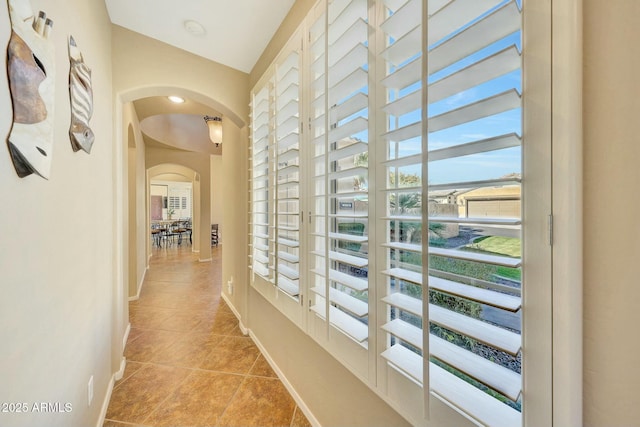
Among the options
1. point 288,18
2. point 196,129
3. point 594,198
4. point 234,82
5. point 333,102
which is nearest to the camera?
point 594,198

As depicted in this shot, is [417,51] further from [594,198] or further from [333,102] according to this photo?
[594,198]

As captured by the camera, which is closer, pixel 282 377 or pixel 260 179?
pixel 282 377

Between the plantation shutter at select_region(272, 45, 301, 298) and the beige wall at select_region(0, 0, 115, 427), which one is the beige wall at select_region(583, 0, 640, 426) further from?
the beige wall at select_region(0, 0, 115, 427)

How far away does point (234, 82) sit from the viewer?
2492 mm

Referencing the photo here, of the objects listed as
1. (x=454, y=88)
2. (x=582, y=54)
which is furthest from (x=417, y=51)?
(x=582, y=54)

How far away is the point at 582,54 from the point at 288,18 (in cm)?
178

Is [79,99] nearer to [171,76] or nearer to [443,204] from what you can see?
[171,76]

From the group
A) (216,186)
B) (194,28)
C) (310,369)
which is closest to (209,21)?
(194,28)

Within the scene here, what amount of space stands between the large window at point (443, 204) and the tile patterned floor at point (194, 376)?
933mm

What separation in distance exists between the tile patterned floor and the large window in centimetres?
93

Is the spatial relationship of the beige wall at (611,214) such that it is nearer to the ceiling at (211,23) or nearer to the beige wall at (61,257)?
the beige wall at (61,257)

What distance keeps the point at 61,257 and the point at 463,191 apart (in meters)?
1.58

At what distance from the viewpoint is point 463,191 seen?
788 millimetres

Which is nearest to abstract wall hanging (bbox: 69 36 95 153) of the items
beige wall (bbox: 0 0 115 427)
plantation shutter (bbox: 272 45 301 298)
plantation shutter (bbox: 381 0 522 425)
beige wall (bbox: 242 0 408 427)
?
beige wall (bbox: 0 0 115 427)
